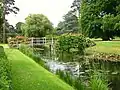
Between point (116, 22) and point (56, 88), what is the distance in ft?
80.3

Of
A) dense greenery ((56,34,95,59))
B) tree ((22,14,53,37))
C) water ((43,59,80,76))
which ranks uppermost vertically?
tree ((22,14,53,37))

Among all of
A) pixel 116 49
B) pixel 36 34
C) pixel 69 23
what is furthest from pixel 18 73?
pixel 69 23

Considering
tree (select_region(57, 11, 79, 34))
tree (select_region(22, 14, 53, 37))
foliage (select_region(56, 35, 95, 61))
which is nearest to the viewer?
foliage (select_region(56, 35, 95, 61))

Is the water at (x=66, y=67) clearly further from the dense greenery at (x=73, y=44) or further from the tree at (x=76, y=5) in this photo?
the tree at (x=76, y=5)

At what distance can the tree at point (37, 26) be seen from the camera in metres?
64.1

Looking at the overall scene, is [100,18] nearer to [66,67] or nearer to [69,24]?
[66,67]

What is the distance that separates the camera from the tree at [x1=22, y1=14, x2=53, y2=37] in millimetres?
64125

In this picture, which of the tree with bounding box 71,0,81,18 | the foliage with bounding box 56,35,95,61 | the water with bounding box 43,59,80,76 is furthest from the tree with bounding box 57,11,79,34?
the water with bounding box 43,59,80,76

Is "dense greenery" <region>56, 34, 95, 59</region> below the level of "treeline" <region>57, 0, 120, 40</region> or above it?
below

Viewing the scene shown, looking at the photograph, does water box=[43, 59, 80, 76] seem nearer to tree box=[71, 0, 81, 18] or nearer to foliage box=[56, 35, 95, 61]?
foliage box=[56, 35, 95, 61]

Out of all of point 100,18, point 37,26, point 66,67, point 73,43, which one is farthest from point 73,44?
point 37,26

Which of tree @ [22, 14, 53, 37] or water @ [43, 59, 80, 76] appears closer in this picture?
water @ [43, 59, 80, 76]

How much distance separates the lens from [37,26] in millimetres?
64750

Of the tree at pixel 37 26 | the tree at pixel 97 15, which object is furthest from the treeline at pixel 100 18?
the tree at pixel 37 26
